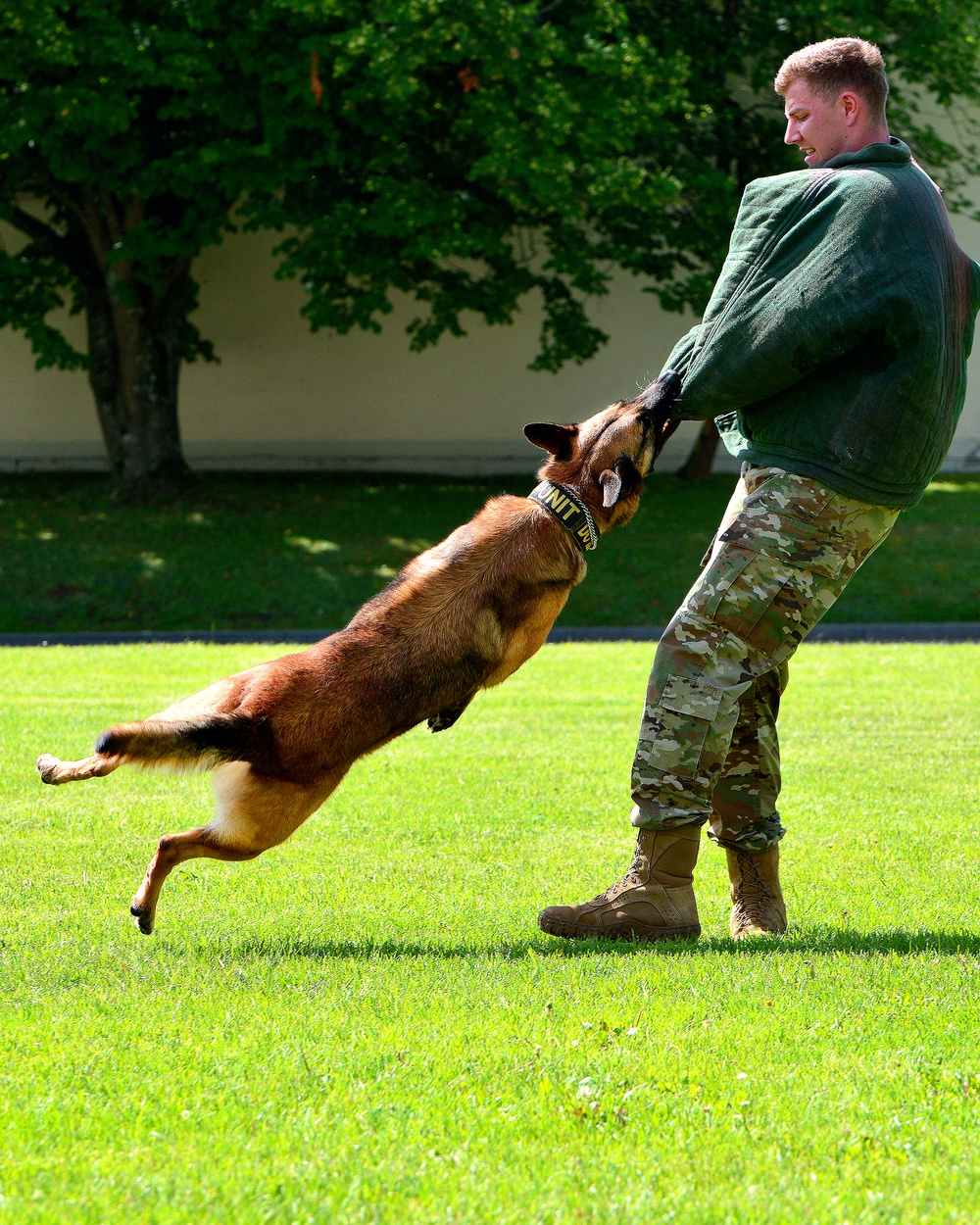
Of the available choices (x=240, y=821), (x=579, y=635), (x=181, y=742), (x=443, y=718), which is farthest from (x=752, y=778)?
(x=579, y=635)

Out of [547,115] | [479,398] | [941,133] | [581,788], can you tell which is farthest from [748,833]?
[941,133]

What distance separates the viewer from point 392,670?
4.39m

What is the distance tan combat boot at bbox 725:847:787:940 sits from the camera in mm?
4652

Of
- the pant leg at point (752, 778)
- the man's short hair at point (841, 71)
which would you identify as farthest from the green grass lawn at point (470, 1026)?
the man's short hair at point (841, 71)

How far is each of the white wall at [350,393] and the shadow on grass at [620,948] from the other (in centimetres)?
2074

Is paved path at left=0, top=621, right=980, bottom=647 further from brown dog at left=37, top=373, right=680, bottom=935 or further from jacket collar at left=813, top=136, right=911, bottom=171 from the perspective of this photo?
jacket collar at left=813, top=136, right=911, bottom=171

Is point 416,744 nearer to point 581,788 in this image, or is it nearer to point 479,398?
point 581,788

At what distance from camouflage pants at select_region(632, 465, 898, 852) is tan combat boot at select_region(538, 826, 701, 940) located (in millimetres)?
83

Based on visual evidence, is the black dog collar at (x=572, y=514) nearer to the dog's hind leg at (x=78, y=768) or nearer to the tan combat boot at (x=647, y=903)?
the tan combat boot at (x=647, y=903)

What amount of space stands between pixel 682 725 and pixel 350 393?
2119 centimetres

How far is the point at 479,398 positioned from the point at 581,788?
18569 millimetres

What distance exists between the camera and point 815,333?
13.4ft

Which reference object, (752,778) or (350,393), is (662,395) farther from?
(350,393)

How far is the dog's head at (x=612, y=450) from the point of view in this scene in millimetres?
4637
